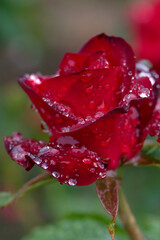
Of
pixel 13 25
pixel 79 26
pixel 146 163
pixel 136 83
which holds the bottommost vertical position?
pixel 79 26

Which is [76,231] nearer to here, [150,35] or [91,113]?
[91,113]

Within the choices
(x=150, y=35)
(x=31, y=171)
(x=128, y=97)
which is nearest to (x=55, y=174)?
(x=128, y=97)

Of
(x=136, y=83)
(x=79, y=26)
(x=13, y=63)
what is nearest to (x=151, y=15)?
(x=136, y=83)

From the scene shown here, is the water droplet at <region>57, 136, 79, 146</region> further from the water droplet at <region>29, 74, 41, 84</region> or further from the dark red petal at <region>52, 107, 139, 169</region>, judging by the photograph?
the water droplet at <region>29, 74, 41, 84</region>

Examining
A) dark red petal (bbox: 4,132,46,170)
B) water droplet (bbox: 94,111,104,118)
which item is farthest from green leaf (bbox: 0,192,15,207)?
water droplet (bbox: 94,111,104,118)

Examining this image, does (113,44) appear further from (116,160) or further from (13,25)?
(13,25)

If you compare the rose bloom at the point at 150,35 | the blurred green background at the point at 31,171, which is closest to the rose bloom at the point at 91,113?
the blurred green background at the point at 31,171
